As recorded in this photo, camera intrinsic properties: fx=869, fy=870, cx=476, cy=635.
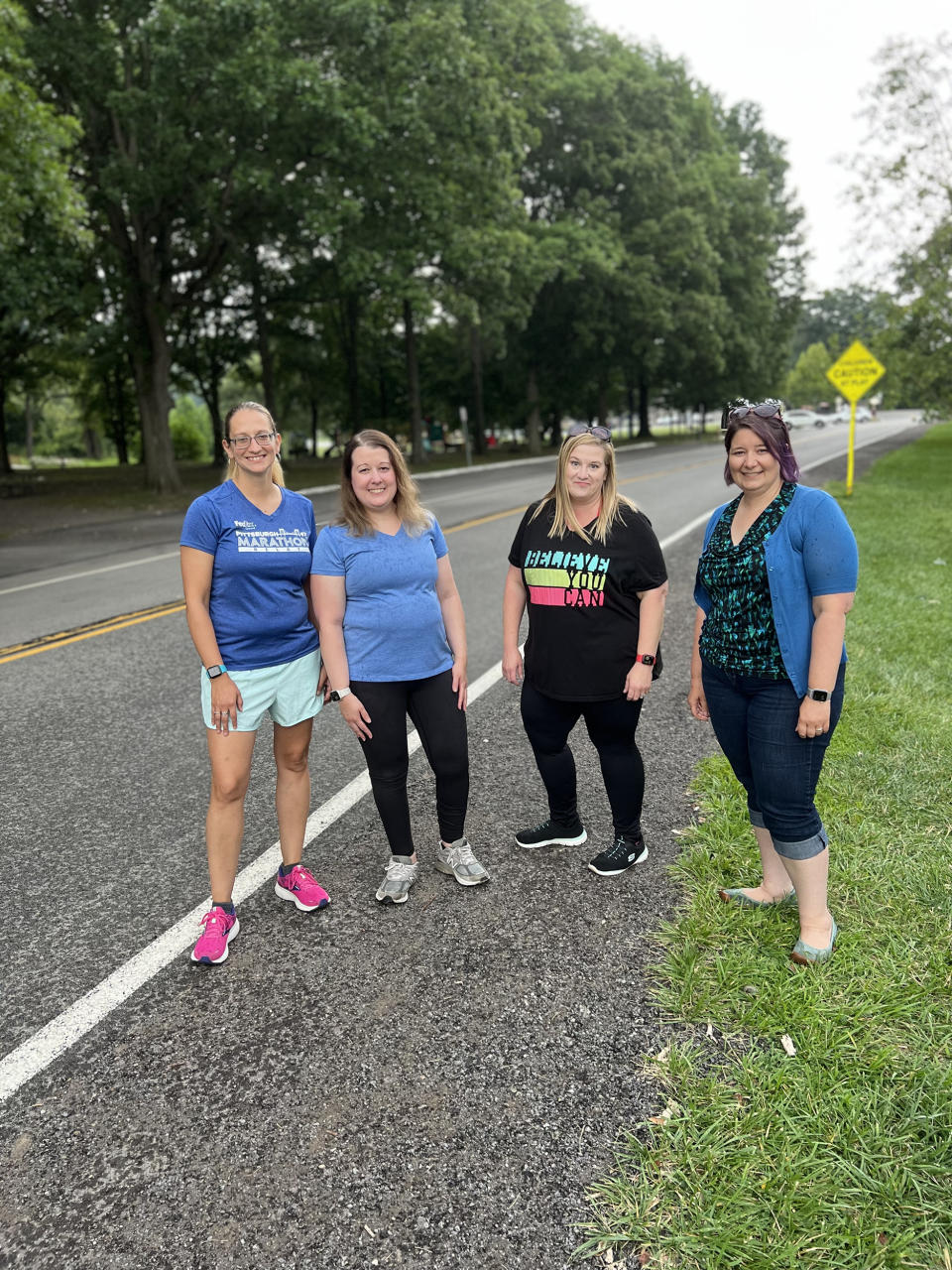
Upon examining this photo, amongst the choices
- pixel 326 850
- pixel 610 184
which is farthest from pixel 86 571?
pixel 610 184

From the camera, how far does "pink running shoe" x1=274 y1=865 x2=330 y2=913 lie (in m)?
3.45

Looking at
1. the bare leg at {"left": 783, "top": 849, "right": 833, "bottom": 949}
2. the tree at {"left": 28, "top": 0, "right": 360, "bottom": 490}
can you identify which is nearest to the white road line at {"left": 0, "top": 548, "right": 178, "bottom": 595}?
the tree at {"left": 28, "top": 0, "right": 360, "bottom": 490}

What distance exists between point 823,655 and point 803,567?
0.94 ft

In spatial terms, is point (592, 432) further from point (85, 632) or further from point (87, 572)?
point (87, 572)

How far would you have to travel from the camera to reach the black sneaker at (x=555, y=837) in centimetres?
391

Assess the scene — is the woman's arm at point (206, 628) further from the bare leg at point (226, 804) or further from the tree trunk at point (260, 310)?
the tree trunk at point (260, 310)

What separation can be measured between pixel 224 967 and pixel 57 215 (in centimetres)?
1327

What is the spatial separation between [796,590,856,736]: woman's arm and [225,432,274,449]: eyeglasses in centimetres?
A: 194

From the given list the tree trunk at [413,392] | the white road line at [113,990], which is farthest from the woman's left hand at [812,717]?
the tree trunk at [413,392]

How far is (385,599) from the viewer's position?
3.37m

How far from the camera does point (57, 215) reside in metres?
12.8

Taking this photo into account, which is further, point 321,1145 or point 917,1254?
point 321,1145

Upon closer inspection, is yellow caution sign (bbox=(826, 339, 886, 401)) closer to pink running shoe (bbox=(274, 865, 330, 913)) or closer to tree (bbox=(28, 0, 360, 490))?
Answer: tree (bbox=(28, 0, 360, 490))

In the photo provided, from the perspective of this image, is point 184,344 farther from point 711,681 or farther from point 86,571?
point 711,681
